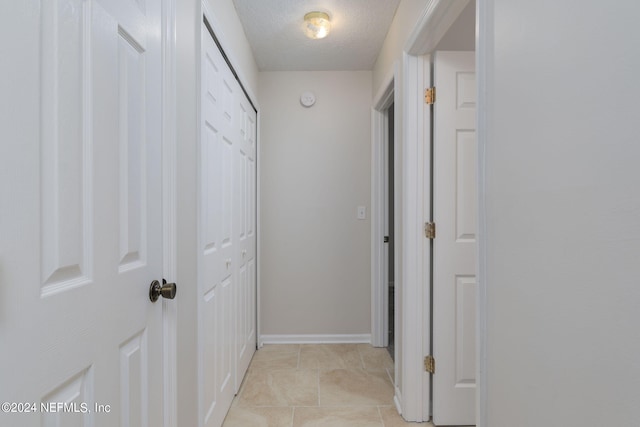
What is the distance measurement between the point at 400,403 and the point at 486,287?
131 centimetres

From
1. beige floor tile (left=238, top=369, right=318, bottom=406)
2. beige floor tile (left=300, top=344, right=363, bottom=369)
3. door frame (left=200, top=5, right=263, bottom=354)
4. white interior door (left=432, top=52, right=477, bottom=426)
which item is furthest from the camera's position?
beige floor tile (left=300, top=344, right=363, bottom=369)

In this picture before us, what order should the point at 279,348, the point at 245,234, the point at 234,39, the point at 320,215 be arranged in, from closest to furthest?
1. the point at 234,39
2. the point at 245,234
3. the point at 279,348
4. the point at 320,215

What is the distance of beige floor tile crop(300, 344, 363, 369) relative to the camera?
2.52 meters

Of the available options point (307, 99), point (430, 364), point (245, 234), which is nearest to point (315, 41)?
point (307, 99)

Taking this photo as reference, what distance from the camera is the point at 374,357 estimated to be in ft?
8.79

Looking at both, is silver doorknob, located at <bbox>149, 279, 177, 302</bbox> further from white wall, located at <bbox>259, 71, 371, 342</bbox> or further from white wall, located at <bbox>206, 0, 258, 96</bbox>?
white wall, located at <bbox>259, 71, 371, 342</bbox>

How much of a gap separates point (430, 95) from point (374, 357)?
2.09 metres

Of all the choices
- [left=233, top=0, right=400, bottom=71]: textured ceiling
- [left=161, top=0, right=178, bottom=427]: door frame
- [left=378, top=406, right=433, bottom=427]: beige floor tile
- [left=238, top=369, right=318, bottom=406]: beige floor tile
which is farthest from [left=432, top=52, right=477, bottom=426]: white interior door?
[left=161, top=0, right=178, bottom=427]: door frame

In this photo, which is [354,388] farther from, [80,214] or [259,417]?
[80,214]

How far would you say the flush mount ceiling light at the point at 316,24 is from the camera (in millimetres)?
2109

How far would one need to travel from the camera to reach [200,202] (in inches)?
54.4

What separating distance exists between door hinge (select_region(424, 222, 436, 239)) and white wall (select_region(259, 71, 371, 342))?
120 cm

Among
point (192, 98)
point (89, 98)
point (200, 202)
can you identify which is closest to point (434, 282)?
point (200, 202)

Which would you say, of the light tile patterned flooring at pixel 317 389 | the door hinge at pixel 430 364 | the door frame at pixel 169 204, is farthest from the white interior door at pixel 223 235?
the door hinge at pixel 430 364
